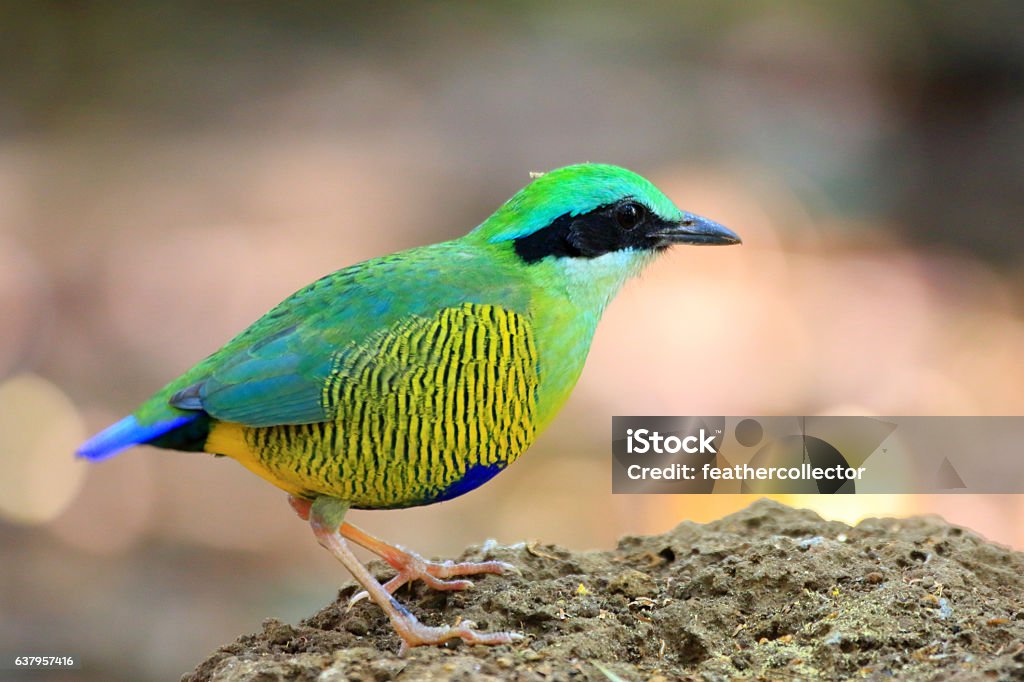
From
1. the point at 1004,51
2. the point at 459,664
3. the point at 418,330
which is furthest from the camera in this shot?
the point at 1004,51

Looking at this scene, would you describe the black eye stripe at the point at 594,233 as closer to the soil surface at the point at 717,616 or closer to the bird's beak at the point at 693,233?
the bird's beak at the point at 693,233

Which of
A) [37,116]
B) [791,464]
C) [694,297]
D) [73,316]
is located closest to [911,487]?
[791,464]

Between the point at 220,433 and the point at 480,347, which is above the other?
the point at 480,347

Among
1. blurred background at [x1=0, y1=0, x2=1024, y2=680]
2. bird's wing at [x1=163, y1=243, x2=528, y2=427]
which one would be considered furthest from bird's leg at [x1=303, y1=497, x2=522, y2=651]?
blurred background at [x1=0, y1=0, x2=1024, y2=680]

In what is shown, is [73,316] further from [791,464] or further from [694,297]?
[791,464]

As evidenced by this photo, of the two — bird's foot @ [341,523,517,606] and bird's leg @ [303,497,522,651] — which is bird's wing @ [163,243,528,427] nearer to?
bird's leg @ [303,497,522,651]

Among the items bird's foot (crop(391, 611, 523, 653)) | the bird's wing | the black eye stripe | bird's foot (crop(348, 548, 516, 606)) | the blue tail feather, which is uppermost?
the black eye stripe
